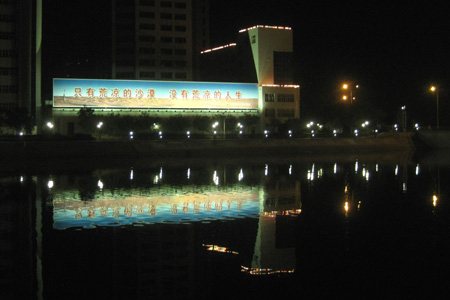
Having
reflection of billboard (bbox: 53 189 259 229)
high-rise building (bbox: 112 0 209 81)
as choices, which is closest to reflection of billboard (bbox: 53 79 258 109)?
high-rise building (bbox: 112 0 209 81)

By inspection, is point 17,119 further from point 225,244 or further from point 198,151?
point 225,244

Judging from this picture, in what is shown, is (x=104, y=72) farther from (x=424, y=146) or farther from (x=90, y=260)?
(x=90, y=260)

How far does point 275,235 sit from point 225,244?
1.14 metres

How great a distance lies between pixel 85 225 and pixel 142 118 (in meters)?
44.6

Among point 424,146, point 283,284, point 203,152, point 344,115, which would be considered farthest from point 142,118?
point 283,284

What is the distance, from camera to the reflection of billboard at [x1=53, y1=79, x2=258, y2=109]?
178 feet

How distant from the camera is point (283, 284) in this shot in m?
6.82

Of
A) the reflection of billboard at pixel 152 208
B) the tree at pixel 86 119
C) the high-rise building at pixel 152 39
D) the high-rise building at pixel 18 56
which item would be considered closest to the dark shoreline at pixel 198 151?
the tree at pixel 86 119

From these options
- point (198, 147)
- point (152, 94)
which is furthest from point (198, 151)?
point (152, 94)

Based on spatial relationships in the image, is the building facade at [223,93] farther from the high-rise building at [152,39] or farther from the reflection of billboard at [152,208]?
the reflection of billboard at [152,208]

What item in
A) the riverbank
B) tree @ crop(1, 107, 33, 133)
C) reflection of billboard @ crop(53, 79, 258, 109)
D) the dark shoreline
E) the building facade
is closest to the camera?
the dark shoreline

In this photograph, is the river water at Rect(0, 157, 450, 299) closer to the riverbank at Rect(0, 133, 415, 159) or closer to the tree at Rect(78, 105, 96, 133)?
the riverbank at Rect(0, 133, 415, 159)

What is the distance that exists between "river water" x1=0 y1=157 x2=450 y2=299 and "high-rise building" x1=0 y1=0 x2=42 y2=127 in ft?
120

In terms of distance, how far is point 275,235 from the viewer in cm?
970
